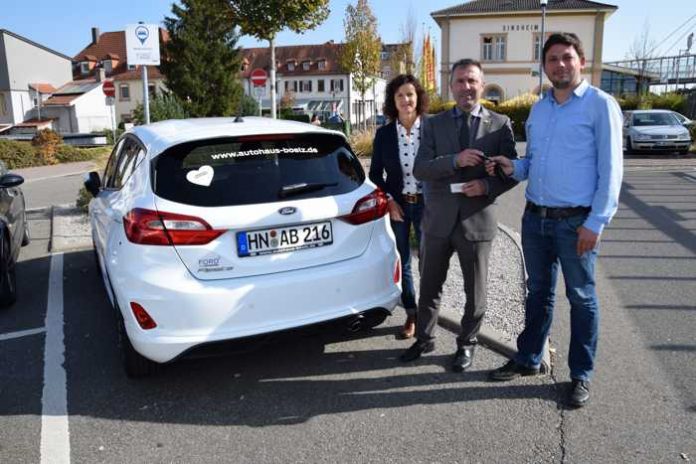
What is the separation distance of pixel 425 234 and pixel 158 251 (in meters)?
1.64

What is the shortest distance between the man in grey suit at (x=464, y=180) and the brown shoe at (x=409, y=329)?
76cm

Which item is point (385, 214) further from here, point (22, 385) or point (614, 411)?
point (22, 385)

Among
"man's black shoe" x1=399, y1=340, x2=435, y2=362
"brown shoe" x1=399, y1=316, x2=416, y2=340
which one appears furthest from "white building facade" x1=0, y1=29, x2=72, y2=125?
"man's black shoe" x1=399, y1=340, x2=435, y2=362

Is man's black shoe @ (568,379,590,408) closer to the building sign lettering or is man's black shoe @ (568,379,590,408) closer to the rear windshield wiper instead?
the rear windshield wiper

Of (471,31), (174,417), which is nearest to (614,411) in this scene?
(174,417)

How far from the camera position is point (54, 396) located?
151 inches

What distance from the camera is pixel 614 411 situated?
11.3ft

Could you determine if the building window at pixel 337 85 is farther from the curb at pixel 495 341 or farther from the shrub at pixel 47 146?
the curb at pixel 495 341

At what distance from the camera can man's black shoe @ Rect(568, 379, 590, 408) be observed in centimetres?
352

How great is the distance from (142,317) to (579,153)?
2571 millimetres

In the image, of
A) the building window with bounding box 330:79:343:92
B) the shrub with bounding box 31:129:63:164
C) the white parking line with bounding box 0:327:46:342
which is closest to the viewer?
the white parking line with bounding box 0:327:46:342

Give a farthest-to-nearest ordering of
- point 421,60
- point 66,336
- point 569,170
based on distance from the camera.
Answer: point 421,60 → point 66,336 → point 569,170

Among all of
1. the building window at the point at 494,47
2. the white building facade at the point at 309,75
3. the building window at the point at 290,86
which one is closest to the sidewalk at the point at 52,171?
the building window at the point at 494,47

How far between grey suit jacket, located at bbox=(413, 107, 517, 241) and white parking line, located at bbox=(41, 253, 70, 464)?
95.8 inches
